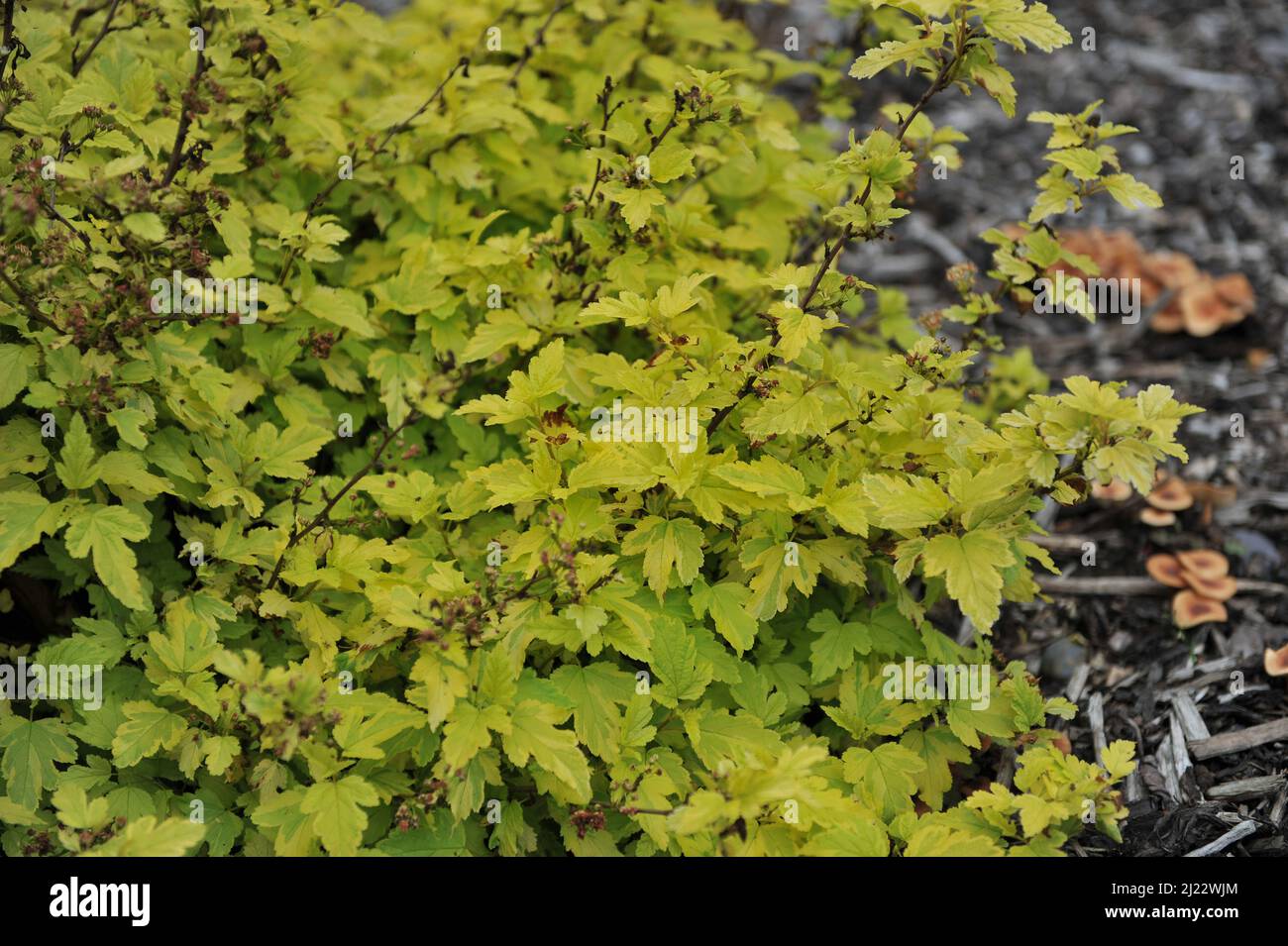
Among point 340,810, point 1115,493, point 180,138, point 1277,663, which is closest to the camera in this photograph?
point 340,810

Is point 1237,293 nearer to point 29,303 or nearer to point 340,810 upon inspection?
point 340,810

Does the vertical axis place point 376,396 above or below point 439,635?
above

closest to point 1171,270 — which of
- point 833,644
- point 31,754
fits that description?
point 833,644

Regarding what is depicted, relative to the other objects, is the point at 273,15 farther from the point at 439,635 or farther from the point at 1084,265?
the point at 1084,265

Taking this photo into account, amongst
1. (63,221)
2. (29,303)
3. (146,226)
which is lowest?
(29,303)

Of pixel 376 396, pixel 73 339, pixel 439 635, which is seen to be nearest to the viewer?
pixel 439 635

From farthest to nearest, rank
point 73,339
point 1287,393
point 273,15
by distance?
point 1287,393
point 273,15
point 73,339

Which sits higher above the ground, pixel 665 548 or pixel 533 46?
pixel 533 46

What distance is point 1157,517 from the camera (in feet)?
14.4

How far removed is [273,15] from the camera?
3.39 m

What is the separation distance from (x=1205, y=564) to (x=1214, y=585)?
13cm
